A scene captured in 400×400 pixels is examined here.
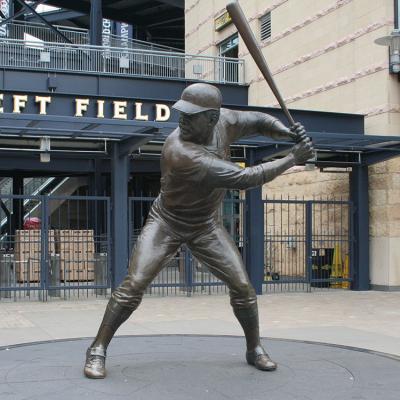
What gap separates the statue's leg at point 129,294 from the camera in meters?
5.43

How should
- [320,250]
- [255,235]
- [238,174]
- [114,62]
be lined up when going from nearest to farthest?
1. [238,174]
2. [255,235]
3. [320,250]
4. [114,62]

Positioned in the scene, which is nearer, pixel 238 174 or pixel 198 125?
pixel 238 174

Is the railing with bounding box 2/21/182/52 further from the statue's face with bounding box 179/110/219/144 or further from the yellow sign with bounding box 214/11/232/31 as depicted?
the statue's face with bounding box 179/110/219/144

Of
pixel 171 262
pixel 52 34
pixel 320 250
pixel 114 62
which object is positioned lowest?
pixel 171 262

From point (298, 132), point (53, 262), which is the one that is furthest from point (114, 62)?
point (298, 132)

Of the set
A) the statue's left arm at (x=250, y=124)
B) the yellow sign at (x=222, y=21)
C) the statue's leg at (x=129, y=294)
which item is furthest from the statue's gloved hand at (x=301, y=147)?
the yellow sign at (x=222, y=21)

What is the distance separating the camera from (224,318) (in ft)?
33.7

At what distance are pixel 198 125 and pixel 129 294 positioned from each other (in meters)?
1.51

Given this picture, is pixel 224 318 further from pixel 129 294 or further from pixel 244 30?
pixel 244 30

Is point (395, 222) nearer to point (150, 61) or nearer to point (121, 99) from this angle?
point (121, 99)

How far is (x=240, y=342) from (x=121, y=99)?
779cm

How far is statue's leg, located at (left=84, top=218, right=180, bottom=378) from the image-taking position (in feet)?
17.8

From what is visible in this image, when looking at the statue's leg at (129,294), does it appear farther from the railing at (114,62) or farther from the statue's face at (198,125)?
the railing at (114,62)

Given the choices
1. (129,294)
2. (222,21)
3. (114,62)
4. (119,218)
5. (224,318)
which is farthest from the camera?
(222,21)
